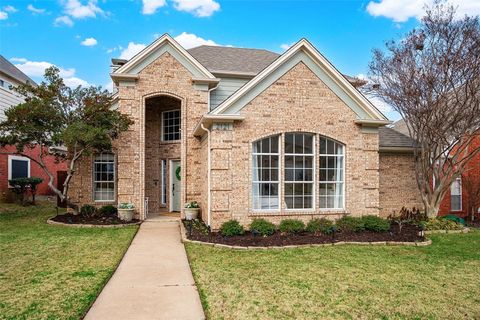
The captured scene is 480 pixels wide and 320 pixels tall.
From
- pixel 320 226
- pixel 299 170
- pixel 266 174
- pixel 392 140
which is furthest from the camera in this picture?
pixel 392 140

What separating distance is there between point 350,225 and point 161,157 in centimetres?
893

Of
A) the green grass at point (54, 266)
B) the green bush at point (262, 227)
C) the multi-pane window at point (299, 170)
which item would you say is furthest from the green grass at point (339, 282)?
the multi-pane window at point (299, 170)

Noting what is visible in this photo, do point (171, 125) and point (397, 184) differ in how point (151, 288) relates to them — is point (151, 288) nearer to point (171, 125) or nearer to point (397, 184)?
point (171, 125)

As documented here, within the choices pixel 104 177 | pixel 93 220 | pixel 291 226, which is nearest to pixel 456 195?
pixel 291 226

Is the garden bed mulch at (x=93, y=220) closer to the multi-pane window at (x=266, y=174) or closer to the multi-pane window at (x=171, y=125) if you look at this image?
the multi-pane window at (x=171, y=125)

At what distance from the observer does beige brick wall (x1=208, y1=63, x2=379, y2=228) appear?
1060cm

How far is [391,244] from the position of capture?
32.7 feet

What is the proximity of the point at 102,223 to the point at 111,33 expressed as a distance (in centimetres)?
851

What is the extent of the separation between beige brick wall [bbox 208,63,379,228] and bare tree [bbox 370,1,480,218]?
8.93ft

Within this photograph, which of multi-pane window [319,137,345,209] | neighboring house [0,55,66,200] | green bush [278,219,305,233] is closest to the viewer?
green bush [278,219,305,233]

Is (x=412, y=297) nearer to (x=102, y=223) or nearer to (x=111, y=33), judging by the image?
(x=102, y=223)

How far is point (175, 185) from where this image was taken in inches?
627

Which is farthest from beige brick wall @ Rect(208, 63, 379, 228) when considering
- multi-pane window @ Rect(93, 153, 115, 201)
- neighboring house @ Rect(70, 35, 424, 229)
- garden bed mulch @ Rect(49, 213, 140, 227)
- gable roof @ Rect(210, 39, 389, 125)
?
multi-pane window @ Rect(93, 153, 115, 201)

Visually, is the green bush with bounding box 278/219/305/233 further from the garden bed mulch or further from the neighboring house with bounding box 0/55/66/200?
the neighboring house with bounding box 0/55/66/200
